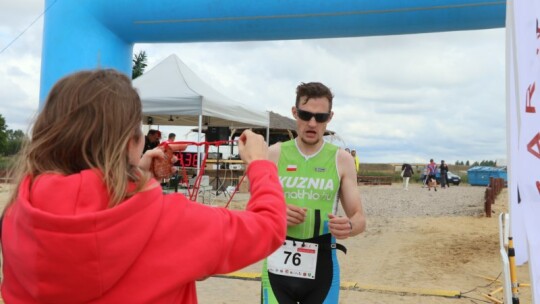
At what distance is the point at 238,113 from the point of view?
979 centimetres

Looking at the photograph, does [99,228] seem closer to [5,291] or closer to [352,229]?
[5,291]

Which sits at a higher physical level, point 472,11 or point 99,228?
point 472,11

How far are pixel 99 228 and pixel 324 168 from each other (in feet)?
5.48

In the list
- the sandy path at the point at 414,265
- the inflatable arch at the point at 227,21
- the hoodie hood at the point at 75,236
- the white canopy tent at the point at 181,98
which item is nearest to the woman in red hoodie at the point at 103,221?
the hoodie hood at the point at 75,236

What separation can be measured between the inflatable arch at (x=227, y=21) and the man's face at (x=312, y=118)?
259 cm

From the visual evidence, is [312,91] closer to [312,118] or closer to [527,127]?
[312,118]

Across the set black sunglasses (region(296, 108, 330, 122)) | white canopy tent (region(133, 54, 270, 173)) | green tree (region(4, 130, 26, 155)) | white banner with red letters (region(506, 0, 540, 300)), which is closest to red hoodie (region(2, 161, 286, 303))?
green tree (region(4, 130, 26, 155))

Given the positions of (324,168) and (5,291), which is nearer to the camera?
(5,291)

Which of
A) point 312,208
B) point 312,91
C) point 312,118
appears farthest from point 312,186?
point 312,91

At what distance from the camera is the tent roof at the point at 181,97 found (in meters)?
8.16

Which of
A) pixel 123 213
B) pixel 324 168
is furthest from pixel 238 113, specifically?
pixel 123 213

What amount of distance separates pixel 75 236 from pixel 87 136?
218 millimetres

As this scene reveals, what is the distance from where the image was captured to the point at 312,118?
2.42m

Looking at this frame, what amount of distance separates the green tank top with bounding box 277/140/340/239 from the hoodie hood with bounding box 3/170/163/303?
1.51m
